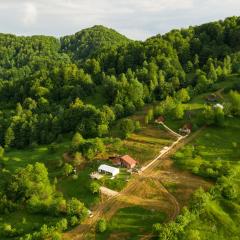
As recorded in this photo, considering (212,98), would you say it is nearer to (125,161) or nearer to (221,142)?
(221,142)

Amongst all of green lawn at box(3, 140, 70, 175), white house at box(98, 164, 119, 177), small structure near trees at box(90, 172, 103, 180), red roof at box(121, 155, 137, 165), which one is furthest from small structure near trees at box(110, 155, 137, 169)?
green lawn at box(3, 140, 70, 175)

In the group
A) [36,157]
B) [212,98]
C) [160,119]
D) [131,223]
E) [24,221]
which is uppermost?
[212,98]

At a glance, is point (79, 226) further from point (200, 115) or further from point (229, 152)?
point (200, 115)

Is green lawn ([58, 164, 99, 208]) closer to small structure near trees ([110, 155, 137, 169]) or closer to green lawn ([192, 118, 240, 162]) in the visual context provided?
small structure near trees ([110, 155, 137, 169])

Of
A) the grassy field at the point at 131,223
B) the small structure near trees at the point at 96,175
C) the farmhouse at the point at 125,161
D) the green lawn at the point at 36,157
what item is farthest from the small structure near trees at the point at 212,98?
the grassy field at the point at 131,223

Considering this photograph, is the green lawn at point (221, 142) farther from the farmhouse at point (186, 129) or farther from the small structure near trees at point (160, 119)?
the small structure near trees at point (160, 119)

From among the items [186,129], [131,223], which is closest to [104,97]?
[186,129]
